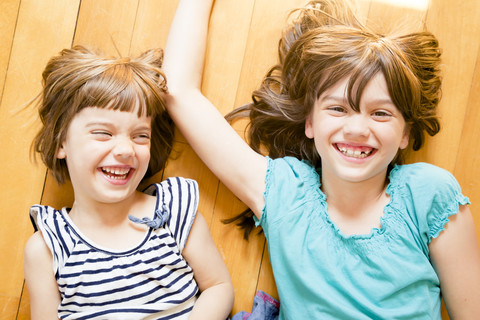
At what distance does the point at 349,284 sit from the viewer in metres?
1.08

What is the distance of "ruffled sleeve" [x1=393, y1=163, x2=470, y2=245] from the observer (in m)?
1.06

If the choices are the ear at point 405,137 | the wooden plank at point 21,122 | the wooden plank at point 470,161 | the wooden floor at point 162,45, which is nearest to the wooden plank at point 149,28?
the wooden floor at point 162,45

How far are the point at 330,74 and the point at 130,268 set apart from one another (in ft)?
2.01

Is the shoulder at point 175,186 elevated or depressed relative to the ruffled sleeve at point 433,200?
depressed

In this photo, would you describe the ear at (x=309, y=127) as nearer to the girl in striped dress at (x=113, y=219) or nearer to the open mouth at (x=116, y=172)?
the girl in striped dress at (x=113, y=219)

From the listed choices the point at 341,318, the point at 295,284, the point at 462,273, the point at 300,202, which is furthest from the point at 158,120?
the point at 462,273

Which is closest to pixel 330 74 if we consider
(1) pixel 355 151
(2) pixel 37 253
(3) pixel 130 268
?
(1) pixel 355 151

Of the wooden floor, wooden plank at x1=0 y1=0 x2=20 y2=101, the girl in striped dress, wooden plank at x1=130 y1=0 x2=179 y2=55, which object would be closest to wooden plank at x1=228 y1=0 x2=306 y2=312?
the wooden floor

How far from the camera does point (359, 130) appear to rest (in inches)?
39.9

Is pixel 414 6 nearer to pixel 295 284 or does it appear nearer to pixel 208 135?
pixel 208 135

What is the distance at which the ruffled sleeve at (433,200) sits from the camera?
1.06 meters

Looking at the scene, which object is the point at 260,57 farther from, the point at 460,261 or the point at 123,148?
the point at 460,261

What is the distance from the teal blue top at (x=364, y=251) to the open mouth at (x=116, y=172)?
32 centimetres

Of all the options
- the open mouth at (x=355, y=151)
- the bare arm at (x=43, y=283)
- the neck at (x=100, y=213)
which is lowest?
the bare arm at (x=43, y=283)
